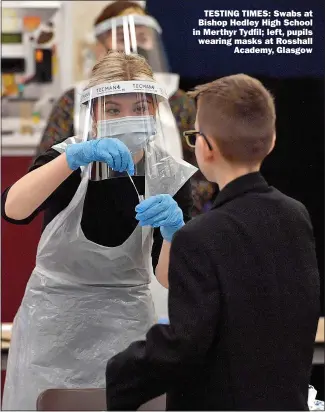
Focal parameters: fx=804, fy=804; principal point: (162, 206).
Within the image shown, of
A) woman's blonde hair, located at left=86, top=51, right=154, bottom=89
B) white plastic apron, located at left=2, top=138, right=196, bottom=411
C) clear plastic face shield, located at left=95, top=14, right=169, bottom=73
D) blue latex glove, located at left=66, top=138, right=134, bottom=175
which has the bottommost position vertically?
white plastic apron, located at left=2, top=138, right=196, bottom=411

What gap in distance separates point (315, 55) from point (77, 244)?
0.65m

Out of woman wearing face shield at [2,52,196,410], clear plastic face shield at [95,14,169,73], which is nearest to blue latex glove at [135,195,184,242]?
woman wearing face shield at [2,52,196,410]

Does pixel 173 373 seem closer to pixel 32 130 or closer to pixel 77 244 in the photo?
pixel 77 244

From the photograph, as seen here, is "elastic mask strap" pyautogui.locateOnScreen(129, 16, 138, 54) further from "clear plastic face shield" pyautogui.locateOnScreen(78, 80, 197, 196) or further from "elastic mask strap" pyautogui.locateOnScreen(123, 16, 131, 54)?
"clear plastic face shield" pyautogui.locateOnScreen(78, 80, 197, 196)

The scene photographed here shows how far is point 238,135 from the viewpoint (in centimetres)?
135

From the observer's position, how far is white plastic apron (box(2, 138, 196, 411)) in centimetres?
163

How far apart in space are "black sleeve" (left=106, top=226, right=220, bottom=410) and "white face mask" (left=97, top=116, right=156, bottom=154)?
10.6 inches

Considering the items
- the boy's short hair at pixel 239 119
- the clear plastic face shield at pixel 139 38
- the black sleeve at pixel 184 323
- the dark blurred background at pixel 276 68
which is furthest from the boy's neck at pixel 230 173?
the clear plastic face shield at pixel 139 38

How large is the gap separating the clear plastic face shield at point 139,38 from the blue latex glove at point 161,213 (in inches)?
13.8

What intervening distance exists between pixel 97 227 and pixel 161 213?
0.58 feet

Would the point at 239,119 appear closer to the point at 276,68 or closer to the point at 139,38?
the point at 276,68

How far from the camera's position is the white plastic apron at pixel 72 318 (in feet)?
5.34

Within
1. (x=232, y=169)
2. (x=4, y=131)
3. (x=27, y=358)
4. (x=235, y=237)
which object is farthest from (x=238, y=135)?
(x=4, y=131)

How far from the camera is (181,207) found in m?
1.59
